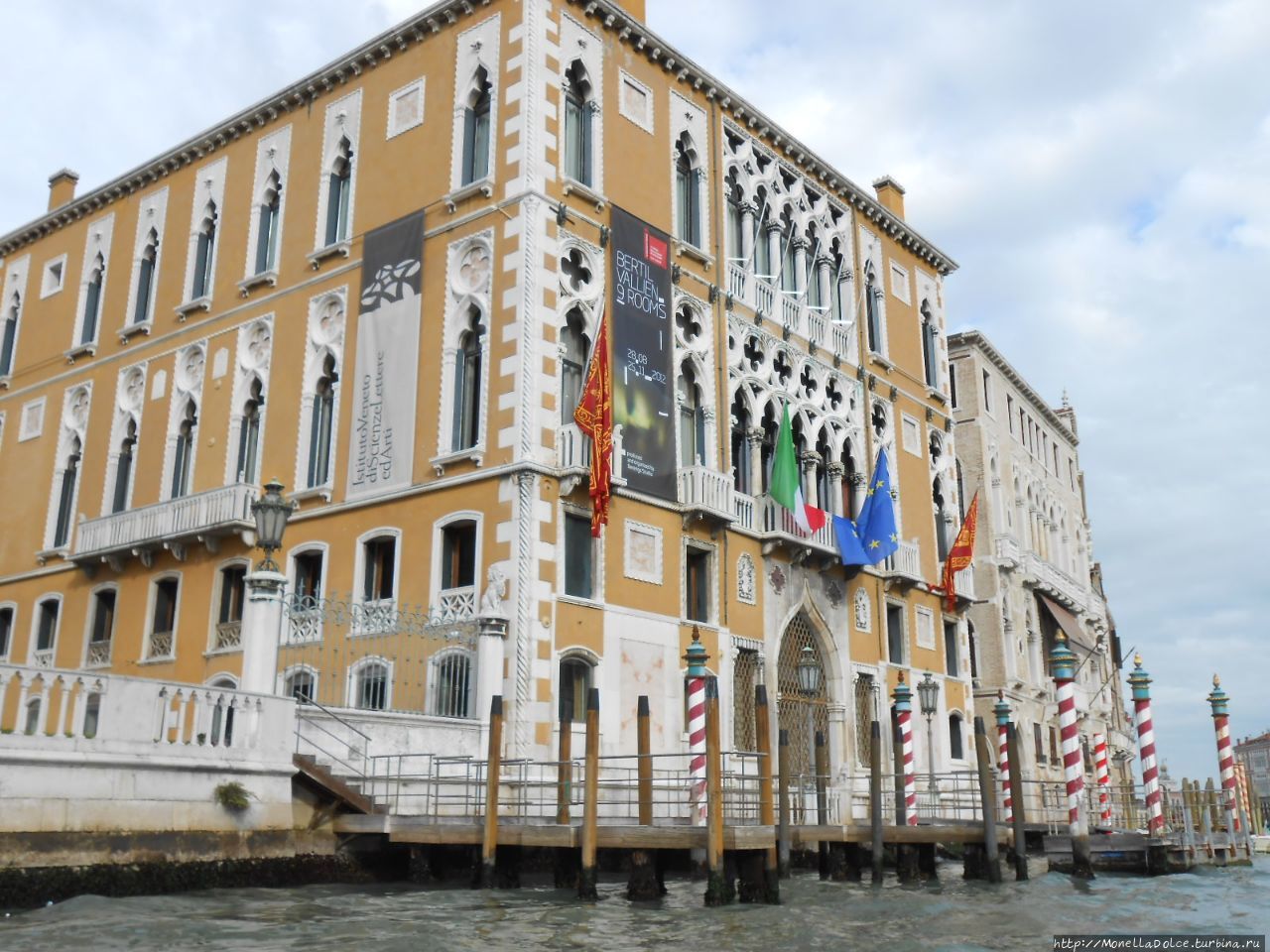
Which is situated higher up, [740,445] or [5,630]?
[740,445]

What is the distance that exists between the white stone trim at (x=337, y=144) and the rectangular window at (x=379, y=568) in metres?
5.74

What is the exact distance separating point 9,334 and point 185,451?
342 inches

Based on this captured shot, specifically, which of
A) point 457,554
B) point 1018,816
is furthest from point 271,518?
point 1018,816

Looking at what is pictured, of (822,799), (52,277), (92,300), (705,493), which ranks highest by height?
(52,277)

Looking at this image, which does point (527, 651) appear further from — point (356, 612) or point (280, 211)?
point (280, 211)

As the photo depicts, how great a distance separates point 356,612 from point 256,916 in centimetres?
780

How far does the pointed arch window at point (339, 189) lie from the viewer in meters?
22.9

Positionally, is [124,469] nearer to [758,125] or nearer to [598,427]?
[598,427]

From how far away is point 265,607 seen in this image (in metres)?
14.1

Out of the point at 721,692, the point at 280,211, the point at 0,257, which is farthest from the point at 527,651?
the point at 0,257

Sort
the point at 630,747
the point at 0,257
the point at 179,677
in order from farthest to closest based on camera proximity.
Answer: the point at 0,257 < the point at 179,677 < the point at 630,747

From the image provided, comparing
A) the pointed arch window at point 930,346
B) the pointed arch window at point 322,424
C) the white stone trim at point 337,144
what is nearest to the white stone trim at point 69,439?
the pointed arch window at point 322,424

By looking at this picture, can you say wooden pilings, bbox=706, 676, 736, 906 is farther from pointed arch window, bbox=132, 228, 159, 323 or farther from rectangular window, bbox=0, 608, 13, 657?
rectangular window, bbox=0, 608, 13, 657

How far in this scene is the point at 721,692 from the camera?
2092 cm
